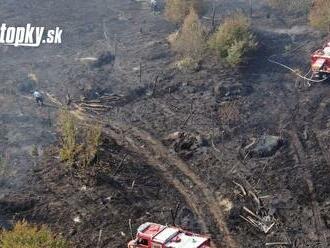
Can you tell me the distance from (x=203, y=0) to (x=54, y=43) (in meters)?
16.9

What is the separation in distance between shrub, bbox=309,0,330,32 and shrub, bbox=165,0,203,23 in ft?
38.5

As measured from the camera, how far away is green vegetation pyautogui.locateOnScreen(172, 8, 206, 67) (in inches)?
1850

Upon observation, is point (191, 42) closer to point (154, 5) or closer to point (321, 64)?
point (321, 64)

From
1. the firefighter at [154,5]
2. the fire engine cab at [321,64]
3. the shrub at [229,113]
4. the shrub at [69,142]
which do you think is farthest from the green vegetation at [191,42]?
the shrub at [69,142]

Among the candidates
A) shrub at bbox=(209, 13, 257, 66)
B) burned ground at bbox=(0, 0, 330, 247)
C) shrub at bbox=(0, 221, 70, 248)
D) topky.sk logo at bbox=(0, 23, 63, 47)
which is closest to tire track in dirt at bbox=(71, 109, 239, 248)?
burned ground at bbox=(0, 0, 330, 247)

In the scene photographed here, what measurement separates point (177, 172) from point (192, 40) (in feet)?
56.5

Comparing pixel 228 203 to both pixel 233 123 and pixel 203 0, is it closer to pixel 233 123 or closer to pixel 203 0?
pixel 233 123

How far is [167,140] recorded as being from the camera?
37.2 m

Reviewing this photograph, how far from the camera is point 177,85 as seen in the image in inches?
A: 1737

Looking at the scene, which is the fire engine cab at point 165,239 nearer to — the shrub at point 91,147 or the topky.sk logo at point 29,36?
the shrub at point 91,147

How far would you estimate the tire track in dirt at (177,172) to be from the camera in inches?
1140

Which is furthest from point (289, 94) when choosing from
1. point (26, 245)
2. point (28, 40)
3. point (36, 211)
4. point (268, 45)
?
point (28, 40)

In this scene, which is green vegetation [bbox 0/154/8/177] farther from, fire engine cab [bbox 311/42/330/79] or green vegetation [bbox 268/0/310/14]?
green vegetation [bbox 268/0/310/14]

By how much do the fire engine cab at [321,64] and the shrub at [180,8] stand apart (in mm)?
16632
